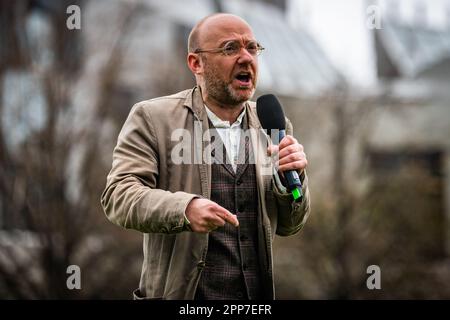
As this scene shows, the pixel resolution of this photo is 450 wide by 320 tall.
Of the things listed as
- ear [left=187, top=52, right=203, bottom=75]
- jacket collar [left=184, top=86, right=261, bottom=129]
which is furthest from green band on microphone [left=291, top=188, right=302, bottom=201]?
ear [left=187, top=52, right=203, bottom=75]

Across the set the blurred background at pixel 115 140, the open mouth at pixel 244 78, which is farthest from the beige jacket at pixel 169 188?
the blurred background at pixel 115 140

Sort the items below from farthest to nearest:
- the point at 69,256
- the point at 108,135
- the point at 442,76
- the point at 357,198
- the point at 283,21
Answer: the point at 283,21 < the point at 442,76 < the point at 357,198 < the point at 108,135 < the point at 69,256

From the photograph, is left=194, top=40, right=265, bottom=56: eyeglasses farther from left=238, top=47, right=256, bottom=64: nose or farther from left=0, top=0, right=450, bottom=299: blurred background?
left=0, top=0, right=450, bottom=299: blurred background

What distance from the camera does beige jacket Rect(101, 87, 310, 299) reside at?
317 centimetres

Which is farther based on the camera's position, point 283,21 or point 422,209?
point 283,21

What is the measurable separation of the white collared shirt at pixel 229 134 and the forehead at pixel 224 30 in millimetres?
334

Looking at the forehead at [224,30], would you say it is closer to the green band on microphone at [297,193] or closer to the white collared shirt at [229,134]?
the white collared shirt at [229,134]

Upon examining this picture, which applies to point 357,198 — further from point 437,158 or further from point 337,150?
point 437,158

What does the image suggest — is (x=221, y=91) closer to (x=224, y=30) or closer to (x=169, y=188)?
(x=224, y=30)

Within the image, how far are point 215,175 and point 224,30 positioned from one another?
65 centimetres

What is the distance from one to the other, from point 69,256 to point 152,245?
12.2m

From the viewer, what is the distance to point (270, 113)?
3393 millimetres
